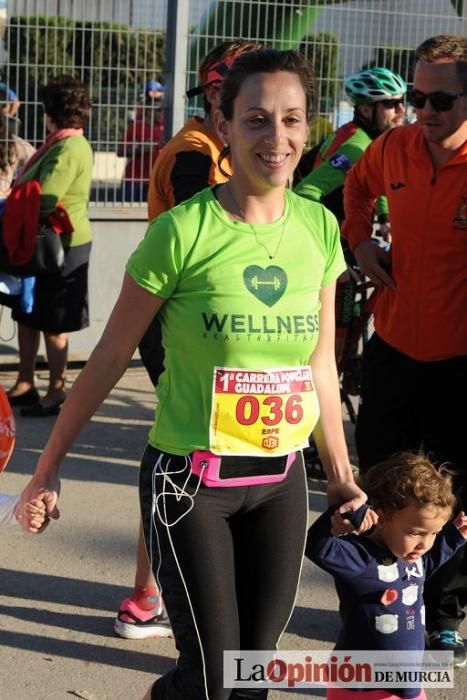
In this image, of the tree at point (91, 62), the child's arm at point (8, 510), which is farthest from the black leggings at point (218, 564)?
the tree at point (91, 62)

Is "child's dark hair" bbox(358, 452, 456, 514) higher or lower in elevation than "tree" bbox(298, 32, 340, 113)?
lower

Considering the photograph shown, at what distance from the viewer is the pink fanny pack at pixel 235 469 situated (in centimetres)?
295

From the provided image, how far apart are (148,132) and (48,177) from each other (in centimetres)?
175

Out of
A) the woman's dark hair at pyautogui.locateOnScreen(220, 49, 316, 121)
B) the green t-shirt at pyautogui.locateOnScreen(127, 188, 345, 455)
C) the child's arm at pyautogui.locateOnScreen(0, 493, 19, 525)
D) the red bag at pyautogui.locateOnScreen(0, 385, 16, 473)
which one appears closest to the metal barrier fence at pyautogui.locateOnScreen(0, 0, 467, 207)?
the red bag at pyautogui.locateOnScreen(0, 385, 16, 473)

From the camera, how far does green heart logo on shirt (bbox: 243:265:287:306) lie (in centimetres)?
295

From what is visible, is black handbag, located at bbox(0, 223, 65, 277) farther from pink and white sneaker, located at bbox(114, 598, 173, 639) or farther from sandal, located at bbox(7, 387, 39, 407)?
pink and white sneaker, located at bbox(114, 598, 173, 639)

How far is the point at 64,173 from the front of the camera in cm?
725

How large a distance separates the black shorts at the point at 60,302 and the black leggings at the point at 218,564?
446 cm

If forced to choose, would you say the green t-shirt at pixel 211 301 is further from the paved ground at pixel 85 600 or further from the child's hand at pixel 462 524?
the paved ground at pixel 85 600

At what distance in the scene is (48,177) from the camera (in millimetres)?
7230

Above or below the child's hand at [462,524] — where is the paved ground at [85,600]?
below

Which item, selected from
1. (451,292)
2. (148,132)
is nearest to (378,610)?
(451,292)

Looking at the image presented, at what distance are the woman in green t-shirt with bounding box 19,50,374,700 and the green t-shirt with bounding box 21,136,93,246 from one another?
14.1ft

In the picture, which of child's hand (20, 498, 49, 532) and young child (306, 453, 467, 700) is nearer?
child's hand (20, 498, 49, 532)
